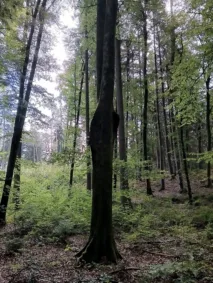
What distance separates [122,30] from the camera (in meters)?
12.3

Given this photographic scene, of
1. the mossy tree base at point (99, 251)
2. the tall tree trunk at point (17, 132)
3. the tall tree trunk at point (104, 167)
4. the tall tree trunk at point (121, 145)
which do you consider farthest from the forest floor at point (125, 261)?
the tall tree trunk at point (121, 145)

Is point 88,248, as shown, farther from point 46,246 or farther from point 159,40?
point 159,40

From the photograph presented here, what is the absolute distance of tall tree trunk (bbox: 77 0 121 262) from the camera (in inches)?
224

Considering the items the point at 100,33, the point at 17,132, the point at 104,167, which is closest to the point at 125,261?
the point at 104,167

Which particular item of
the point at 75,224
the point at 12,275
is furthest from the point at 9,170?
the point at 12,275

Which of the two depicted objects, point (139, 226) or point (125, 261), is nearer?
point (125, 261)

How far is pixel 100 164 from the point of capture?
590 centimetres

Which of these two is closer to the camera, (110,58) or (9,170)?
(110,58)

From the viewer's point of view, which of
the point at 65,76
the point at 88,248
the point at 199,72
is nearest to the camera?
the point at 88,248

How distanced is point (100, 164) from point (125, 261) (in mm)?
2134

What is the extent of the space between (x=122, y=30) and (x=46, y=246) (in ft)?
31.8

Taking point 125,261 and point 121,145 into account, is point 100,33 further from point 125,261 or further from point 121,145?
point 121,145

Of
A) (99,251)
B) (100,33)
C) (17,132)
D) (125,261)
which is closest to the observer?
(99,251)

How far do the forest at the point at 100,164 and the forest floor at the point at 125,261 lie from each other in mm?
25
